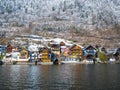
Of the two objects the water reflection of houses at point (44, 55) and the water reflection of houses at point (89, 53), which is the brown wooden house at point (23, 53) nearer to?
the water reflection of houses at point (44, 55)

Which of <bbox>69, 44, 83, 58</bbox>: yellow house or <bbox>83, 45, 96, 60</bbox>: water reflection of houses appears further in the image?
<bbox>69, 44, 83, 58</bbox>: yellow house

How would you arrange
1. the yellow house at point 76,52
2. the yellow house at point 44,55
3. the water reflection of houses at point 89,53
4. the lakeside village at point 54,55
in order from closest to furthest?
the yellow house at point 44,55 < the lakeside village at point 54,55 < the water reflection of houses at point 89,53 < the yellow house at point 76,52

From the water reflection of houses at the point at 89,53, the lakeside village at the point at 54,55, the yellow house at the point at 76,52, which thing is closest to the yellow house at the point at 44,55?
the lakeside village at the point at 54,55

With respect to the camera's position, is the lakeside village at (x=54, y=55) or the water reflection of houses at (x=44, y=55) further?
the lakeside village at (x=54, y=55)

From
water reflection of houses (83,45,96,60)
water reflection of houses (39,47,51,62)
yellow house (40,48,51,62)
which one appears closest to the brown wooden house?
water reflection of houses (39,47,51,62)

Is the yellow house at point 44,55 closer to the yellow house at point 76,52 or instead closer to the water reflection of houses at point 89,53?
the yellow house at point 76,52

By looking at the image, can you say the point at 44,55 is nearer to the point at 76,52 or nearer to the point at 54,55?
the point at 54,55

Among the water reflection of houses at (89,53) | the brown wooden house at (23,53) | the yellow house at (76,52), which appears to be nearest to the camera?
the brown wooden house at (23,53)

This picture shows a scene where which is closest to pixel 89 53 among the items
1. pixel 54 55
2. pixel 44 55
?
pixel 54 55

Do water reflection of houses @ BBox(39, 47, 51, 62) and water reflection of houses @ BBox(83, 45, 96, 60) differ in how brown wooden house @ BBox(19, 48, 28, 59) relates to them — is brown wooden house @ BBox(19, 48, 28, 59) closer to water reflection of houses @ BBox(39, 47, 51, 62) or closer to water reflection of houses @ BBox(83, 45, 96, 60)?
water reflection of houses @ BBox(39, 47, 51, 62)

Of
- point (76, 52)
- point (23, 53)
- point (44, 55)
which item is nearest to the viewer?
point (44, 55)

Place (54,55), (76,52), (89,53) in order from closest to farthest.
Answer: (54,55) < (76,52) < (89,53)

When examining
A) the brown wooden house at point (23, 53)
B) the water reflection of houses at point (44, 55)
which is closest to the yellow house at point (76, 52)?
the water reflection of houses at point (44, 55)

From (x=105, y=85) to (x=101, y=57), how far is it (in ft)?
380
